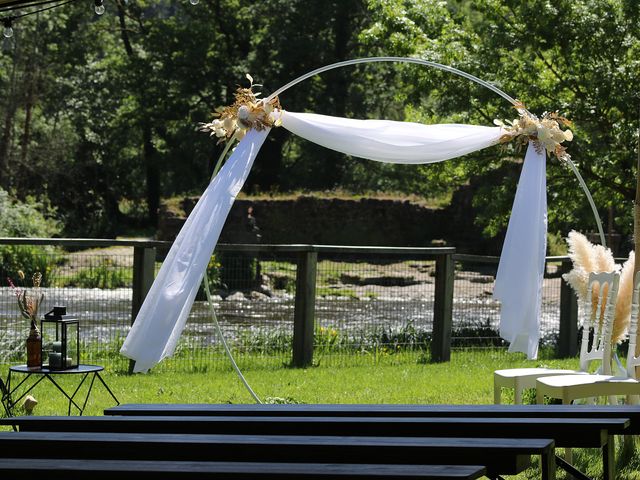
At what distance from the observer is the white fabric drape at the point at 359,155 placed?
6355 mm

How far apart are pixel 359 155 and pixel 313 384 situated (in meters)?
2.33

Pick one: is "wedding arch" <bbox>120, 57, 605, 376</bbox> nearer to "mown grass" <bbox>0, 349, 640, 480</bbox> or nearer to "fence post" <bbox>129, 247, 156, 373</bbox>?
"mown grass" <bbox>0, 349, 640, 480</bbox>

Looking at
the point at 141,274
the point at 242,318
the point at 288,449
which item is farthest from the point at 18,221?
the point at 288,449

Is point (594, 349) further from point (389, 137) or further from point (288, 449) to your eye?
point (288, 449)

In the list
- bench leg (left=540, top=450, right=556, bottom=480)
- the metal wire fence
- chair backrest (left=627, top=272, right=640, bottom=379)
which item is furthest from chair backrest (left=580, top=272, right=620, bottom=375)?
the metal wire fence

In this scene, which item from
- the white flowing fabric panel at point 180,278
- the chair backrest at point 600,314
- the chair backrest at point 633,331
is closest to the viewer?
the chair backrest at point 633,331

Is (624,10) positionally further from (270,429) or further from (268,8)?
(268,8)

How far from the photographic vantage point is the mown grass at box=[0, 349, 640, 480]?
7910mm

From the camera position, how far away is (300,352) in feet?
32.1

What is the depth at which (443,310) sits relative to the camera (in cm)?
1029

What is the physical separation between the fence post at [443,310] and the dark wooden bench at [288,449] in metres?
6.84

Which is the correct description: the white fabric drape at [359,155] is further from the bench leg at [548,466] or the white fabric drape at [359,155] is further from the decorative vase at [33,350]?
the bench leg at [548,466]

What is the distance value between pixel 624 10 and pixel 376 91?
22.1m

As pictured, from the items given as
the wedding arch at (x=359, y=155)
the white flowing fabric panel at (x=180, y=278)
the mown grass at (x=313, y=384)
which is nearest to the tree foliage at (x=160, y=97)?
the mown grass at (x=313, y=384)
